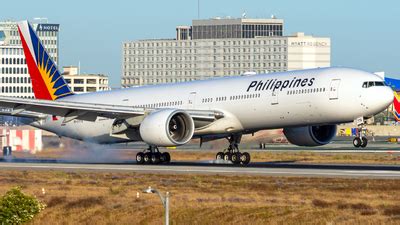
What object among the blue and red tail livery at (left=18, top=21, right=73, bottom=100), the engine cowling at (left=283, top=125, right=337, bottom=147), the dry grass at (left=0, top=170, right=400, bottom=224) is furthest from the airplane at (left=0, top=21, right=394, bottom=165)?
the dry grass at (left=0, top=170, right=400, bottom=224)

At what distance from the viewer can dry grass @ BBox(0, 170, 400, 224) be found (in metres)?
35.8

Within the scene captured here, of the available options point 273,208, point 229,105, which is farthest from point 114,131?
point 273,208

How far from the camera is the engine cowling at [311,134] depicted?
59156 millimetres

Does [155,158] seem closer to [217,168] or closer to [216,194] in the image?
[217,168]

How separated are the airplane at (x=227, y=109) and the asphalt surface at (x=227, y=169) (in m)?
1.60

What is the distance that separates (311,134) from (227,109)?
18.8 feet

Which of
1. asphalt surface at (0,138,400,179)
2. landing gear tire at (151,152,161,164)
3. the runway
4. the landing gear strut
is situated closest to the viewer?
the runway

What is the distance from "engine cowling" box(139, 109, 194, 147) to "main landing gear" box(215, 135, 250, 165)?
3.87 m

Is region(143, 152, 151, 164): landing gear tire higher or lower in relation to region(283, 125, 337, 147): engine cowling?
lower

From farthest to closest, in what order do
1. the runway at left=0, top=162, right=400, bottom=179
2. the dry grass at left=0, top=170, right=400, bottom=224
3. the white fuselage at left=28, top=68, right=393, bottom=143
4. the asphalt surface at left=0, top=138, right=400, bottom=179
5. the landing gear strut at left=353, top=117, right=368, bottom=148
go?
the white fuselage at left=28, top=68, right=393, bottom=143 < the landing gear strut at left=353, top=117, right=368, bottom=148 < the asphalt surface at left=0, top=138, right=400, bottom=179 < the runway at left=0, top=162, right=400, bottom=179 < the dry grass at left=0, top=170, right=400, bottom=224

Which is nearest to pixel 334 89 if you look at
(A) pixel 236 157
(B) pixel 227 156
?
(A) pixel 236 157

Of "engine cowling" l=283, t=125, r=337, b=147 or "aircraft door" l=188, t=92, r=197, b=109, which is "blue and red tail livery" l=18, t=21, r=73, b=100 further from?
"engine cowling" l=283, t=125, r=337, b=147

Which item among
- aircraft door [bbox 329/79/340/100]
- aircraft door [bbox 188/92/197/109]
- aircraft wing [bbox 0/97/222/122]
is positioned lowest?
aircraft wing [bbox 0/97/222/122]

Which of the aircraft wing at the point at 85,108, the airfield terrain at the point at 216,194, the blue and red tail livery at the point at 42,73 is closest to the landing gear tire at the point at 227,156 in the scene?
the aircraft wing at the point at 85,108
